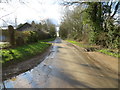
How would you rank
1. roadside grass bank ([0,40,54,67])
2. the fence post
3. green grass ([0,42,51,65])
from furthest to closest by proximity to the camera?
the fence post → green grass ([0,42,51,65]) → roadside grass bank ([0,40,54,67])

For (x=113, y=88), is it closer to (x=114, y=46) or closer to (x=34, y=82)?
(x=34, y=82)

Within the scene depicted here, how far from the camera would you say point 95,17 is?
1442cm

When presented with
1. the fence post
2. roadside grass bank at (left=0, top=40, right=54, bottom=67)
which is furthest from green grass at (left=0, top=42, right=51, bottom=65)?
the fence post

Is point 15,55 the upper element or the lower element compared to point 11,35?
lower

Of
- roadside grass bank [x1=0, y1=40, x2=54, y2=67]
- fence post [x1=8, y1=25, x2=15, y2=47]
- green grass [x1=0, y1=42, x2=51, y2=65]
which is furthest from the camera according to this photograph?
fence post [x1=8, y1=25, x2=15, y2=47]

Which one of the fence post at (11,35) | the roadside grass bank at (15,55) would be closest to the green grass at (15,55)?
the roadside grass bank at (15,55)

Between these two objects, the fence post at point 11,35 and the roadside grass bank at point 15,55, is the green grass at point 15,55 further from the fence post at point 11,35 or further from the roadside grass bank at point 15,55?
the fence post at point 11,35

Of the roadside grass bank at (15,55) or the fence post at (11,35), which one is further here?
the fence post at (11,35)

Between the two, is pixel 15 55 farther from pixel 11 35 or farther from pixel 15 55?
pixel 11 35

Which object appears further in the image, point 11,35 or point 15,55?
point 11,35

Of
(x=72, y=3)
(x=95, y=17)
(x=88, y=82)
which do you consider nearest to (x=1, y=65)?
(x=88, y=82)

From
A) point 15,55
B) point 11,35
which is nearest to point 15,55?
point 15,55

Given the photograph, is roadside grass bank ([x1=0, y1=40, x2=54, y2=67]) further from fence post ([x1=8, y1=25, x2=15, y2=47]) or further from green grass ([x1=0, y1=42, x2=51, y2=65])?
fence post ([x1=8, y1=25, x2=15, y2=47])

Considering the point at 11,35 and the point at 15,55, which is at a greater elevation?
the point at 11,35
